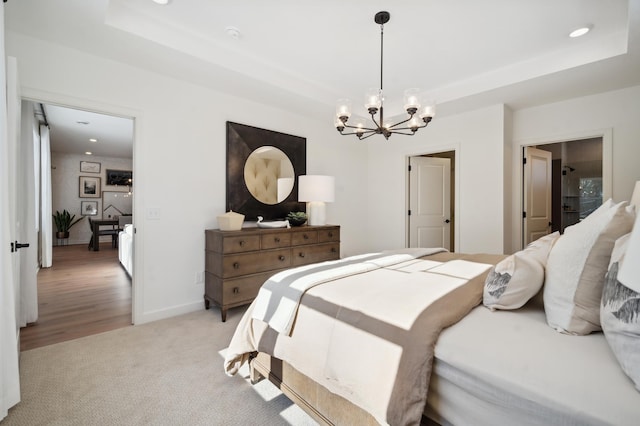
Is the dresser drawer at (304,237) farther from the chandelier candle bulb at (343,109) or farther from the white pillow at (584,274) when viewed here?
the white pillow at (584,274)

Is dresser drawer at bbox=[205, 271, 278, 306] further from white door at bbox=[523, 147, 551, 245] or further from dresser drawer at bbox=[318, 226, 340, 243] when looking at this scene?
white door at bbox=[523, 147, 551, 245]

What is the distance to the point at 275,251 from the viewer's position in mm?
3227

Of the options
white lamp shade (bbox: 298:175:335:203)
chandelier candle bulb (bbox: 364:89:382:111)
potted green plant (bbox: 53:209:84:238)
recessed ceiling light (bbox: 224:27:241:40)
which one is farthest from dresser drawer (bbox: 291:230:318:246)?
potted green plant (bbox: 53:209:84:238)

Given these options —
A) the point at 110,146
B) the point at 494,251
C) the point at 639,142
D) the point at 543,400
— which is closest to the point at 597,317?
the point at 543,400

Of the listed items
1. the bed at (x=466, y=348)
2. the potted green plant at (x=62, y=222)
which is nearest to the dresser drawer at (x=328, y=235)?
the bed at (x=466, y=348)

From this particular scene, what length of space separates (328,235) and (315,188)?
64cm

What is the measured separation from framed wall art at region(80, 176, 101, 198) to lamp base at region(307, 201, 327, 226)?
772cm

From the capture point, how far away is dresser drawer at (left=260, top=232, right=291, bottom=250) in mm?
3134

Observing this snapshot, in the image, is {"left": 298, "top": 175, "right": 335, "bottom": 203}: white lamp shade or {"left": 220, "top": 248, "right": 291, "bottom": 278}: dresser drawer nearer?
{"left": 220, "top": 248, "right": 291, "bottom": 278}: dresser drawer

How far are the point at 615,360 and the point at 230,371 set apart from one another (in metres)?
1.77

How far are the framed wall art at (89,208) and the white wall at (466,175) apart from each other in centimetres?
820

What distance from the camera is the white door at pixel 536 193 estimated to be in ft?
12.9

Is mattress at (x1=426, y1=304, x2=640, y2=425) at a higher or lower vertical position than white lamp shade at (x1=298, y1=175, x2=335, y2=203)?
lower

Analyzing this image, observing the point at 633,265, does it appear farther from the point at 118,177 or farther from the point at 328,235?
the point at 118,177
